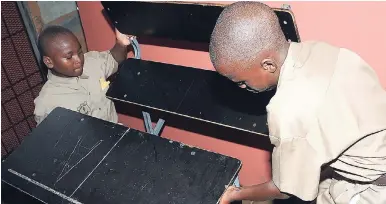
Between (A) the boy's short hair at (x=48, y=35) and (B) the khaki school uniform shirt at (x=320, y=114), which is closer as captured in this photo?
(B) the khaki school uniform shirt at (x=320, y=114)

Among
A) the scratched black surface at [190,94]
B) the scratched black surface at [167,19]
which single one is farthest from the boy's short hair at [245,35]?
the scratched black surface at [190,94]

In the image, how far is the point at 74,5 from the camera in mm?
3094

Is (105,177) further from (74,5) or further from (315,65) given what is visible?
(74,5)

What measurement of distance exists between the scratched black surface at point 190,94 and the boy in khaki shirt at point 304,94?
2.17 ft

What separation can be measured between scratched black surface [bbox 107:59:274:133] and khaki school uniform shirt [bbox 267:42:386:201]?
66 centimetres

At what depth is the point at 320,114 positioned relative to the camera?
1.34m

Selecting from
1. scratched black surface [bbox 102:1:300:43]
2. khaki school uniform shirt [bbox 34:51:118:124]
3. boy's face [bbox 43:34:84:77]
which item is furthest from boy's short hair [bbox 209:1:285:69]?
khaki school uniform shirt [bbox 34:51:118:124]

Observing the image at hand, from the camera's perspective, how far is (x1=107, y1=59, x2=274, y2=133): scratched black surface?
87.8 inches

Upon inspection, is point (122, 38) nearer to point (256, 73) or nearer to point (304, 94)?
point (256, 73)

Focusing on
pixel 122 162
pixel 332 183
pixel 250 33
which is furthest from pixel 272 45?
pixel 122 162

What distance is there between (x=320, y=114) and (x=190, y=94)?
1213mm

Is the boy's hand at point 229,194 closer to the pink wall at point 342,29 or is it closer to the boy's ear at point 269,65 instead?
the boy's ear at point 269,65

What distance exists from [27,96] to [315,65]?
2868 millimetres

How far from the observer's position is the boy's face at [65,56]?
240cm
